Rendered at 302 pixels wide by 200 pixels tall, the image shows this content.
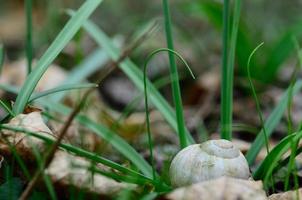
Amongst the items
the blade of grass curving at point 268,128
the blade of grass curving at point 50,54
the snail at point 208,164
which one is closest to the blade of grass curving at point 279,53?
the blade of grass curving at point 268,128

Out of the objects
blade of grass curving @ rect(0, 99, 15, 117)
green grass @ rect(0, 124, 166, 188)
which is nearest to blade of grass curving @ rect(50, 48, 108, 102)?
blade of grass curving @ rect(0, 99, 15, 117)

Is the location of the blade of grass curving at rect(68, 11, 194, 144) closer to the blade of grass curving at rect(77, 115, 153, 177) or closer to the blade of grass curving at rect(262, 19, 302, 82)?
the blade of grass curving at rect(77, 115, 153, 177)

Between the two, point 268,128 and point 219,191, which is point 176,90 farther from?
point 219,191

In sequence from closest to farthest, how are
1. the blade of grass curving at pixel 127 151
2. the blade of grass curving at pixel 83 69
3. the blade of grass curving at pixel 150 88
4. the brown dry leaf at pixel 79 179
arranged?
the brown dry leaf at pixel 79 179 → the blade of grass curving at pixel 127 151 → the blade of grass curving at pixel 150 88 → the blade of grass curving at pixel 83 69

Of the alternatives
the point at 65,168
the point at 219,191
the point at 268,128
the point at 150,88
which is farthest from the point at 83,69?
the point at 219,191

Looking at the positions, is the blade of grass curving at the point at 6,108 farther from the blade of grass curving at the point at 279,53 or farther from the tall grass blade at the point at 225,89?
the blade of grass curving at the point at 279,53

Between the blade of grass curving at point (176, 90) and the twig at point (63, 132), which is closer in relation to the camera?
the twig at point (63, 132)

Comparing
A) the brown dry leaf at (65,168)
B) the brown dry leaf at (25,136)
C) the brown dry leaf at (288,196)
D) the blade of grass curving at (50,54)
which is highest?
the blade of grass curving at (50,54)
